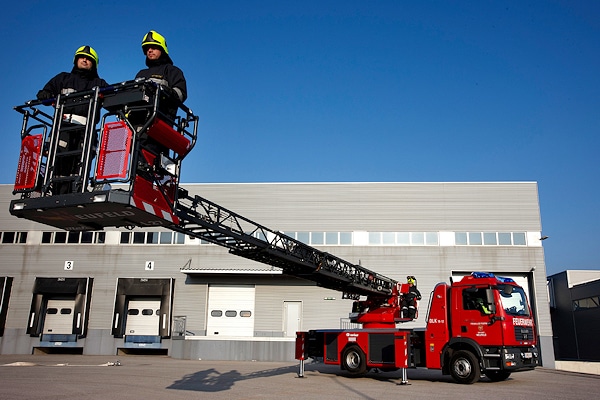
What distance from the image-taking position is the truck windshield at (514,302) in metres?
14.3

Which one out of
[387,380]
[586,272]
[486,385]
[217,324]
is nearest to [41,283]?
[217,324]

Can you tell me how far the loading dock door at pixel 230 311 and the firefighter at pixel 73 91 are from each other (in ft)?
77.2

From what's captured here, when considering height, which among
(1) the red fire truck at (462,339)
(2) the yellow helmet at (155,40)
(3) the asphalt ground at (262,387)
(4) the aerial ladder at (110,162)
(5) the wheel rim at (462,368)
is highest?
(2) the yellow helmet at (155,40)

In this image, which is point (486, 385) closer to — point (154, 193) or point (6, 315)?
point (154, 193)

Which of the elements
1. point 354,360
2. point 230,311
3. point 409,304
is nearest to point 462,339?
point 409,304

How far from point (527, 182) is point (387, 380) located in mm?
18974

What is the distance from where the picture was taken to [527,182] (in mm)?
30031

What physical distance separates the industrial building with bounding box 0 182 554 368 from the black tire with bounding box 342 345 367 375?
12.2m

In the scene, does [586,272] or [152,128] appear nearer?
[152,128]

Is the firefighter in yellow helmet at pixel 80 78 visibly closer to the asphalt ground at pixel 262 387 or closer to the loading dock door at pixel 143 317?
the asphalt ground at pixel 262 387

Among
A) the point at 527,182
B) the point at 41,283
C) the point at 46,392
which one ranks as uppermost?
the point at 527,182

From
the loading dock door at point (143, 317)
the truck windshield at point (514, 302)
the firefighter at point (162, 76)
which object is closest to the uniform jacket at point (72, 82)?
the firefighter at point (162, 76)

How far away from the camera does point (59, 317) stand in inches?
1255

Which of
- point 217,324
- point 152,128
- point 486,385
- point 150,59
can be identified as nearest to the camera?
point 152,128
